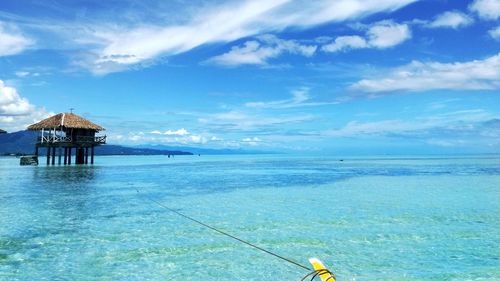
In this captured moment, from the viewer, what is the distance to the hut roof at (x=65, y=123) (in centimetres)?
5447

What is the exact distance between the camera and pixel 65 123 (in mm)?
54531

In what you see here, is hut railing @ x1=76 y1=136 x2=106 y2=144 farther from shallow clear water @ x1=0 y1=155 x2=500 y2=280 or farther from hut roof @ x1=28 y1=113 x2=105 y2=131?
shallow clear water @ x1=0 y1=155 x2=500 y2=280

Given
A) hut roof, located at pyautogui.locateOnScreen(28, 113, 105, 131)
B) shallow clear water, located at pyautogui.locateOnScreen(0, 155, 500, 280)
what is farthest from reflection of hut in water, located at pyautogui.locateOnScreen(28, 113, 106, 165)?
shallow clear water, located at pyautogui.locateOnScreen(0, 155, 500, 280)

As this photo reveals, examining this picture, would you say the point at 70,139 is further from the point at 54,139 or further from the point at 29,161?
the point at 29,161

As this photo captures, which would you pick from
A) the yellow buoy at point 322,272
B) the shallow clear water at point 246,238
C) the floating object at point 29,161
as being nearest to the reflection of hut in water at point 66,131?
the floating object at point 29,161

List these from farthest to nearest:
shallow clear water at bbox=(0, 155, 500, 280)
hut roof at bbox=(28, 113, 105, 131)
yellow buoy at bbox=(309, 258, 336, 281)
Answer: hut roof at bbox=(28, 113, 105, 131) < shallow clear water at bbox=(0, 155, 500, 280) < yellow buoy at bbox=(309, 258, 336, 281)

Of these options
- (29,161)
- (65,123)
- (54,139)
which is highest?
(65,123)

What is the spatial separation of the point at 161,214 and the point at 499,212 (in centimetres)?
1518

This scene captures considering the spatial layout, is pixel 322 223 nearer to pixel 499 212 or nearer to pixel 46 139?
pixel 499 212

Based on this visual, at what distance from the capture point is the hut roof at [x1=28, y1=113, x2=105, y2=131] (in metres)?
54.5

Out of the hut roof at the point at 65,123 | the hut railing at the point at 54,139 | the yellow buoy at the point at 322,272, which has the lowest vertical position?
the yellow buoy at the point at 322,272

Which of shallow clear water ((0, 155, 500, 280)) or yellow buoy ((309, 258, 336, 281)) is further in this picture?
shallow clear water ((0, 155, 500, 280))

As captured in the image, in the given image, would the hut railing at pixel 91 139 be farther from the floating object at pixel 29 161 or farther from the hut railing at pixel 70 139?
the floating object at pixel 29 161

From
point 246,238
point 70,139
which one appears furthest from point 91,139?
point 246,238
